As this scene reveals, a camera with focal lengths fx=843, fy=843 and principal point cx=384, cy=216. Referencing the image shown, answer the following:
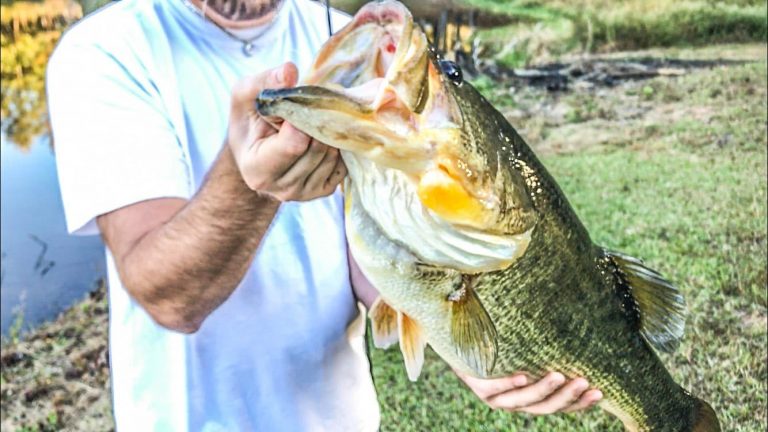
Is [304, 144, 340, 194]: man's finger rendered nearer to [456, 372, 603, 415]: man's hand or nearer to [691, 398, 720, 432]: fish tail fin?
[456, 372, 603, 415]: man's hand

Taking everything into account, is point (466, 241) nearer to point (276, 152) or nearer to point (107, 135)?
point (276, 152)

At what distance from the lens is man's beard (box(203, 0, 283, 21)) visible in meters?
1.36

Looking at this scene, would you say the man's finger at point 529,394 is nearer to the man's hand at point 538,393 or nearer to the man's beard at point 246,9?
the man's hand at point 538,393

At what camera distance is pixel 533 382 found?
1427 millimetres

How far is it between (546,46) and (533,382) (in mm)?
4354

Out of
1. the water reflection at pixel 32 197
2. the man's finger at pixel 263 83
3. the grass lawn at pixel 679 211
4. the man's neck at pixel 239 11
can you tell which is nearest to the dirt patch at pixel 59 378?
the water reflection at pixel 32 197

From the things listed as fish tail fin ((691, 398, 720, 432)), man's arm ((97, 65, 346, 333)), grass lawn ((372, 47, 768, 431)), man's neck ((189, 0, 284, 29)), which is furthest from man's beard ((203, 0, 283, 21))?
grass lawn ((372, 47, 768, 431))

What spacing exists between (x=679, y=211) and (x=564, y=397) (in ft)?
8.59

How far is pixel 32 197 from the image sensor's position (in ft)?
19.7

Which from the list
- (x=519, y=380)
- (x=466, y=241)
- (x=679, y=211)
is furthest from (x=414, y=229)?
(x=679, y=211)

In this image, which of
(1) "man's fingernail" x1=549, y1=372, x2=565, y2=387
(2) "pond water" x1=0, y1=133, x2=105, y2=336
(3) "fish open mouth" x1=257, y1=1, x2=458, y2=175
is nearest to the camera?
(3) "fish open mouth" x1=257, y1=1, x2=458, y2=175

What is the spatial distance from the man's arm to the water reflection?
12.5ft

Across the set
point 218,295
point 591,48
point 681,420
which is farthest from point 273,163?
point 591,48

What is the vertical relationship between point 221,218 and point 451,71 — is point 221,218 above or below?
below
